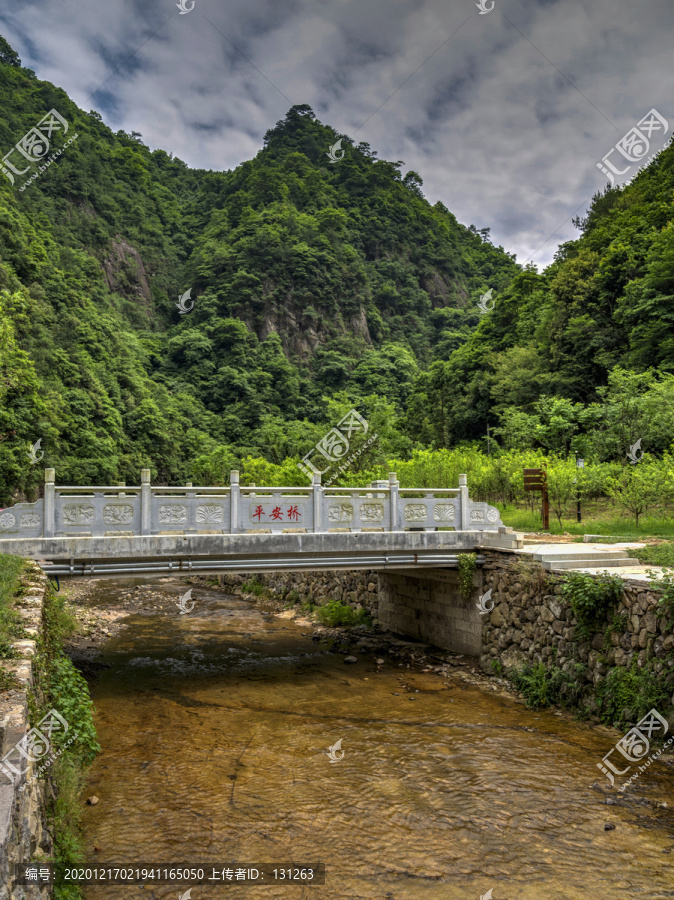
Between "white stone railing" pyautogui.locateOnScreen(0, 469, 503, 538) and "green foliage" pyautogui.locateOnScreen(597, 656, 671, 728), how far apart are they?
4.67 metres

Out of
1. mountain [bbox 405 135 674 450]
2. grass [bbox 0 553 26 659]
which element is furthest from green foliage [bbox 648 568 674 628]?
mountain [bbox 405 135 674 450]

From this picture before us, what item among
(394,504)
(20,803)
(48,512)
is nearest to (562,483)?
(394,504)

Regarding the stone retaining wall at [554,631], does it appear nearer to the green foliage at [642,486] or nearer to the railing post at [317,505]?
the railing post at [317,505]

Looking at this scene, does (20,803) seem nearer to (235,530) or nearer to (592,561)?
(235,530)

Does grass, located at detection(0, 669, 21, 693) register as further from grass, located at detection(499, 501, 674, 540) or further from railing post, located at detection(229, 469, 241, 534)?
grass, located at detection(499, 501, 674, 540)

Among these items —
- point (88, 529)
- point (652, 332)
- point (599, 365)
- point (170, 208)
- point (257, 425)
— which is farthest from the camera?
point (170, 208)

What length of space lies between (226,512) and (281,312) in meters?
54.8

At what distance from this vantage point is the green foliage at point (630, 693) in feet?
26.0

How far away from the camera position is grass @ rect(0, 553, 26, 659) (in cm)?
569

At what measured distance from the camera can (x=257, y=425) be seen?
170 ft

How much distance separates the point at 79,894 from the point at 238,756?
330cm

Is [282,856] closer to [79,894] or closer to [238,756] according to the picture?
[79,894]

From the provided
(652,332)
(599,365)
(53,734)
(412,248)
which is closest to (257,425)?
(599,365)

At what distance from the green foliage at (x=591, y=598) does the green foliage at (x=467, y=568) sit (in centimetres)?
295
